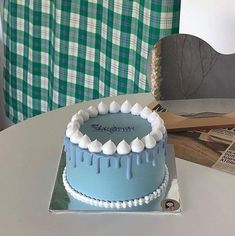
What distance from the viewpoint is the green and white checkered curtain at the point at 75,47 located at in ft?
4.53

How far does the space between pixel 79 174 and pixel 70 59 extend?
2.62 ft

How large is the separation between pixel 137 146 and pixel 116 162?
0.04 meters

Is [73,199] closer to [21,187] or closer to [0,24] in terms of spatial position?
[21,187]

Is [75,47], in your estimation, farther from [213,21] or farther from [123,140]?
[123,140]

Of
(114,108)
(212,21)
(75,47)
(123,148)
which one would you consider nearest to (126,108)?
(114,108)

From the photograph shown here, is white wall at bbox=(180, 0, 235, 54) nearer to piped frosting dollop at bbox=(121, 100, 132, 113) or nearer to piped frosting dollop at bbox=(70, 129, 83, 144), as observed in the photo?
piped frosting dollop at bbox=(121, 100, 132, 113)

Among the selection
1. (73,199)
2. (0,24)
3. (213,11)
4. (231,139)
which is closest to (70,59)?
(0,24)

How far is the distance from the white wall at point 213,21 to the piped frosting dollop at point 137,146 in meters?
0.45

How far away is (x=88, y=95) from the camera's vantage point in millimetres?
1582

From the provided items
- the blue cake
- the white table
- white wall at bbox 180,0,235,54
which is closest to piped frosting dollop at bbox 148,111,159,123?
the blue cake

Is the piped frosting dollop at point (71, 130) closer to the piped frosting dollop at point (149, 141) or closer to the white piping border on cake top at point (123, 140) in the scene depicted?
the white piping border on cake top at point (123, 140)

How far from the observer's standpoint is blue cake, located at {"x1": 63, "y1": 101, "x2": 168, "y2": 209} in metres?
0.78

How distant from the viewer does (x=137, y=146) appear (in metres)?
0.78

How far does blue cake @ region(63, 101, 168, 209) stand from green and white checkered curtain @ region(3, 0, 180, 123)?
56 cm
